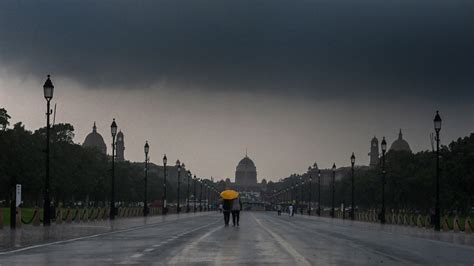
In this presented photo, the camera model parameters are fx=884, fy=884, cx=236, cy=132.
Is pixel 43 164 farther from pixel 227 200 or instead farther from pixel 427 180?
pixel 227 200

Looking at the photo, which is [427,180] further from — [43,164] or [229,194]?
[229,194]

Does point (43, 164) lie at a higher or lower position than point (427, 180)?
higher

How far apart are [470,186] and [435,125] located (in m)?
45.9

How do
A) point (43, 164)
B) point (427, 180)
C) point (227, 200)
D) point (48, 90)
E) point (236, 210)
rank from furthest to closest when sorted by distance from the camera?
1. point (427, 180)
2. point (43, 164)
3. point (227, 200)
4. point (236, 210)
5. point (48, 90)

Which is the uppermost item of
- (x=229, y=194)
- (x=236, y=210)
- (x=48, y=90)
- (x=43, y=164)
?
(x=48, y=90)

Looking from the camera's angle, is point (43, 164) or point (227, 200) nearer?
point (227, 200)

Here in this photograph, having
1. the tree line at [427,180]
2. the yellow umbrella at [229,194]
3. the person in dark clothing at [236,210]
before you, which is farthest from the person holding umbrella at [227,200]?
the tree line at [427,180]

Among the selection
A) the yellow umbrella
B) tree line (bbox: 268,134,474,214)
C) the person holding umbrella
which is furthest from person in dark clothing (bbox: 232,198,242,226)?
tree line (bbox: 268,134,474,214)

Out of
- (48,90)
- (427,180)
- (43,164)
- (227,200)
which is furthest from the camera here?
(427,180)

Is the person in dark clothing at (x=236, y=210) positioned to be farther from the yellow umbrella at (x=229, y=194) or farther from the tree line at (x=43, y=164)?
the tree line at (x=43, y=164)

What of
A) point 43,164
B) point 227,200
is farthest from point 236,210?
point 43,164

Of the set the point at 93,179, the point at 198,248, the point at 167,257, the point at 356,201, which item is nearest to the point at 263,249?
the point at 198,248

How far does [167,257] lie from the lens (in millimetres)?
20672

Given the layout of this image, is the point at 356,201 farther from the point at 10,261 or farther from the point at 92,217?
the point at 10,261
